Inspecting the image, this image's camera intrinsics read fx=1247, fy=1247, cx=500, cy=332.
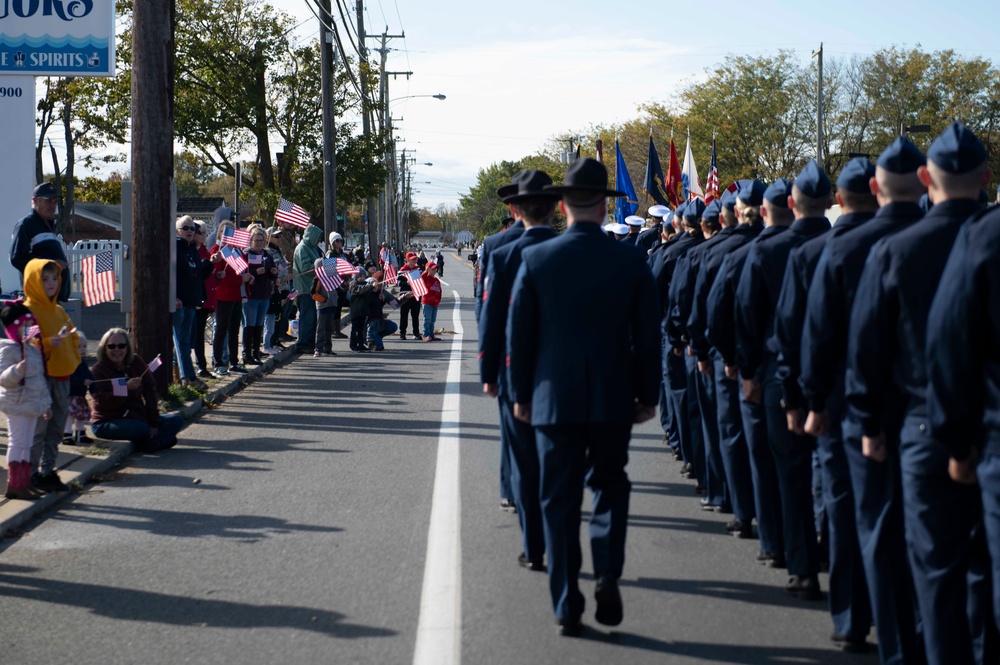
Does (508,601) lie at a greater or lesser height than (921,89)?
lesser

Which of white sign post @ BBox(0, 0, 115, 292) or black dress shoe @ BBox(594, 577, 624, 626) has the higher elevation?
white sign post @ BBox(0, 0, 115, 292)

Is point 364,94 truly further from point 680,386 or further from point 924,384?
point 924,384

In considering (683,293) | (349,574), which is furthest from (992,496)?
(683,293)

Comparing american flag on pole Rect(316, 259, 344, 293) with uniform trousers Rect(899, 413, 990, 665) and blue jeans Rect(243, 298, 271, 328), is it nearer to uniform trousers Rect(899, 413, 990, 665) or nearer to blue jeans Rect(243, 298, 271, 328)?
blue jeans Rect(243, 298, 271, 328)

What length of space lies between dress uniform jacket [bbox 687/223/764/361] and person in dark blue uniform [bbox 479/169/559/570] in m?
1.13

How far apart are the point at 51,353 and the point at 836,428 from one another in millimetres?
5435

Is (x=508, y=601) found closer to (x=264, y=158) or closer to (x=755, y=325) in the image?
(x=755, y=325)

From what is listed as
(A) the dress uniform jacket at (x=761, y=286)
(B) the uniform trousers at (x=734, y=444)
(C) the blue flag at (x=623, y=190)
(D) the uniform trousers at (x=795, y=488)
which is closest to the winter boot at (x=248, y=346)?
(C) the blue flag at (x=623, y=190)

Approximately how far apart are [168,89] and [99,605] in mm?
7970

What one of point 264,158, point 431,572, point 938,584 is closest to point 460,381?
point 431,572

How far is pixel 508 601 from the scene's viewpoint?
6117mm

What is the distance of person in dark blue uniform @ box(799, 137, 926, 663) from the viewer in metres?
4.88

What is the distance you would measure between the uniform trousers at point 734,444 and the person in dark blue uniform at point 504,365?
1277mm

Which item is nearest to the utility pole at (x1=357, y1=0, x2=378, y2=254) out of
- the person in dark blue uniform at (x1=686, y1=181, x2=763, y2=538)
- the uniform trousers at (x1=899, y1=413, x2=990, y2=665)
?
the person in dark blue uniform at (x1=686, y1=181, x2=763, y2=538)
